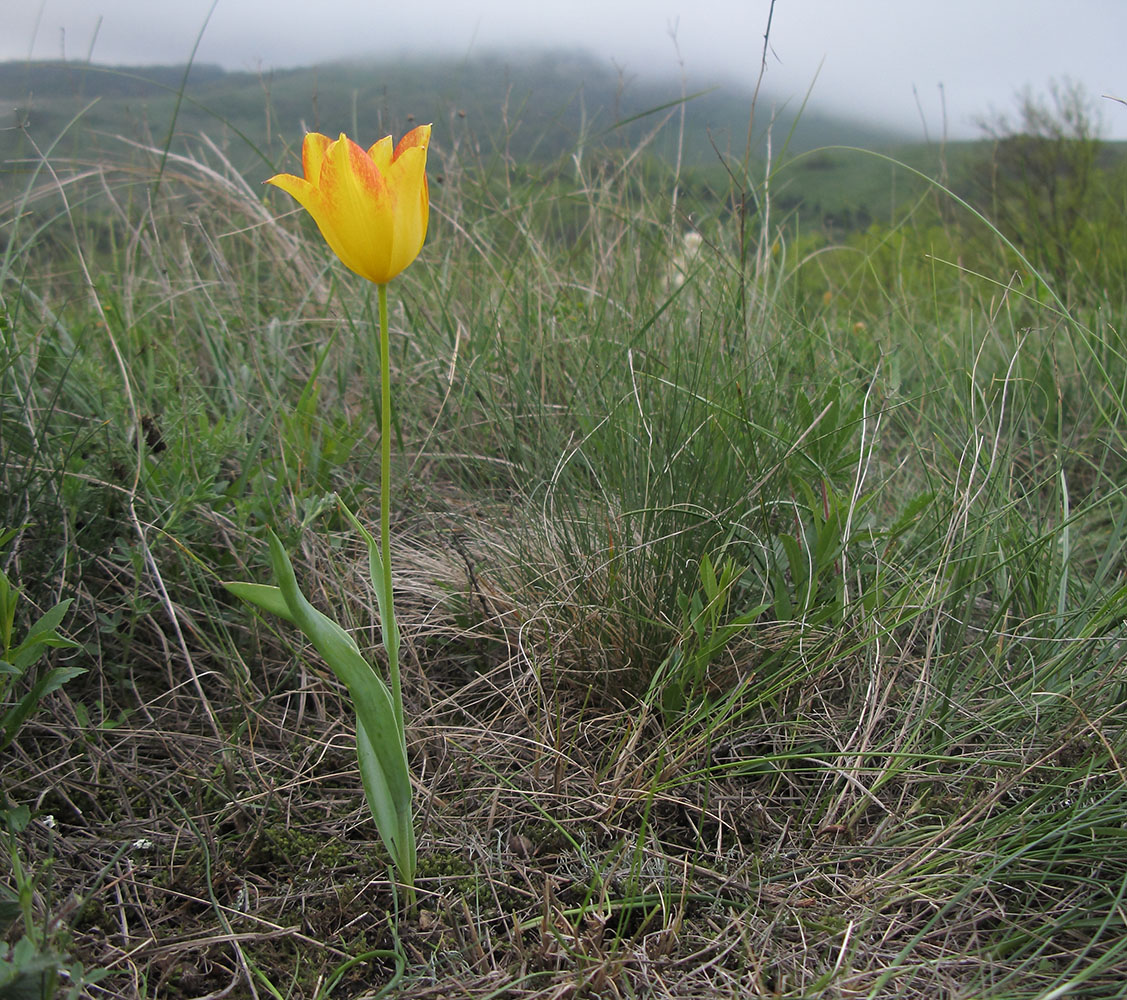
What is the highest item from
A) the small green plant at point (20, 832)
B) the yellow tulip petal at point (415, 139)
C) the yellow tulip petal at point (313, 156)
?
the yellow tulip petal at point (415, 139)

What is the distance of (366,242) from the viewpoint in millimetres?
845

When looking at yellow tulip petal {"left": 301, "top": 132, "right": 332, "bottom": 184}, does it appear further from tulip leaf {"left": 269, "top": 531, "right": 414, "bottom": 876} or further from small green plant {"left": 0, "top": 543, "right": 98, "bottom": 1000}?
small green plant {"left": 0, "top": 543, "right": 98, "bottom": 1000}

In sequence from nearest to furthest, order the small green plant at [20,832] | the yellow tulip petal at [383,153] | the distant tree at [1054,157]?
the small green plant at [20,832] < the yellow tulip petal at [383,153] < the distant tree at [1054,157]

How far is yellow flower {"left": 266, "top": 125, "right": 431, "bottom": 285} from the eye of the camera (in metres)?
0.81

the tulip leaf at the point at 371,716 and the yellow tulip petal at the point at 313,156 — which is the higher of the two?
the yellow tulip petal at the point at 313,156

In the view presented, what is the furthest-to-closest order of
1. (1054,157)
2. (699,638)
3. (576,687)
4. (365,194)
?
1. (1054,157)
2. (576,687)
3. (699,638)
4. (365,194)

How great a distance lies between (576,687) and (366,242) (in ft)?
2.86

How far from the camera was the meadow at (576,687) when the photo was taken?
0.97 metres

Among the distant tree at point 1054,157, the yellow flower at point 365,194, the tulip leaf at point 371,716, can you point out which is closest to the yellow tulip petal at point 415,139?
the yellow flower at point 365,194

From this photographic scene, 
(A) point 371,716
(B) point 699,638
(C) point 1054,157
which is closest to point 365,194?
(A) point 371,716

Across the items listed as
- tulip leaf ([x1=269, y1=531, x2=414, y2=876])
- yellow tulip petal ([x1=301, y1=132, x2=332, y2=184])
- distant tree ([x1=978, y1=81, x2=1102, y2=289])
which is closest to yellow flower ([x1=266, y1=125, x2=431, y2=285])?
yellow tulip petal ([x1=301, y1=132, x2=332, y2=184])

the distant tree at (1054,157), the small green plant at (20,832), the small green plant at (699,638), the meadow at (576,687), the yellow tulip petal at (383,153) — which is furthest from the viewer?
the distant tree at (1054,157)

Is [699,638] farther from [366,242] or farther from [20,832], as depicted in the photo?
[20,832]

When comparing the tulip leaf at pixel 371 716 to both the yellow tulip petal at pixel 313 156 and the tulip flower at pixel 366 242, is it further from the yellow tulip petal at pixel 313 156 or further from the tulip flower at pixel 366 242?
the yellow tulip petal at pixel 313 156
